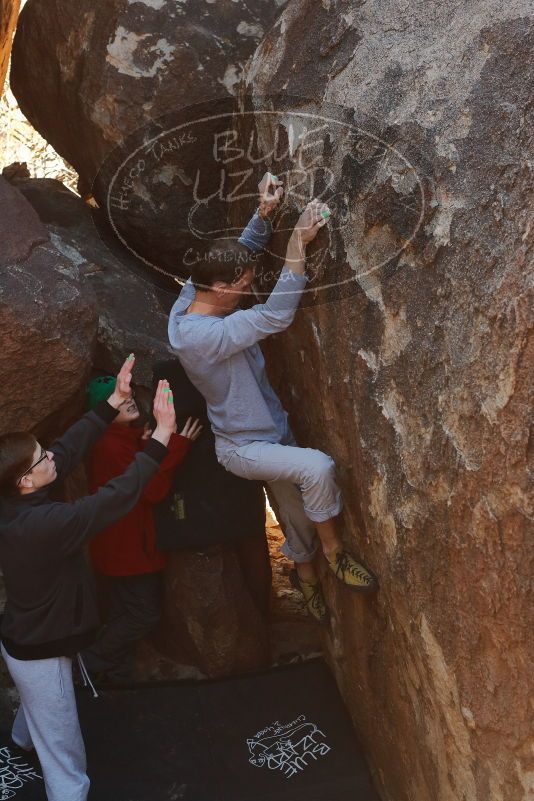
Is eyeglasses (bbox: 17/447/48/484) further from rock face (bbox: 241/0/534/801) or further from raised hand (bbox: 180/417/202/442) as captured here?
rock face (bbox: 241/0/534/801)

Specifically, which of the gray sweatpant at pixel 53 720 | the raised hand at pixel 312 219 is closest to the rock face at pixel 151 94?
the raised hand at pixel 312 219

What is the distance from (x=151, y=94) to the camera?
4.83 meters

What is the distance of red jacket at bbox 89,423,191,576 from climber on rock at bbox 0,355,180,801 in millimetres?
477

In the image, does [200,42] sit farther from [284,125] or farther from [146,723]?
[146,723]

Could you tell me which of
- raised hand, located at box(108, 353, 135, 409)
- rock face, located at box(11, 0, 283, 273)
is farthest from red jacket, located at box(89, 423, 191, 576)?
rock face, located at box(11, 0, 283, 273)

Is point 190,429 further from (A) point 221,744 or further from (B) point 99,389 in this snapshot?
(A) point 221,744

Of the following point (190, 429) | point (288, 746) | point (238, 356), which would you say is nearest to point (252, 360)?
point (238, 356)

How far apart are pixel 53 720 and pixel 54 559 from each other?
2.02ft

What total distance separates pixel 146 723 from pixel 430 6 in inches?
116

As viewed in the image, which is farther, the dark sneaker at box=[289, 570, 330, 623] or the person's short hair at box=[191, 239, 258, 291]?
the dark sneaker at box=[289, 570, 330, 623]

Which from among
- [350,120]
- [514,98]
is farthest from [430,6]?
[514,98]

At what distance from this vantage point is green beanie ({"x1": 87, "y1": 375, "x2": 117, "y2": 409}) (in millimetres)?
4559

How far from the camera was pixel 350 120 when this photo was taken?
345 centimetres

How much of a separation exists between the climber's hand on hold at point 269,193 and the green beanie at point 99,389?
1.17m
